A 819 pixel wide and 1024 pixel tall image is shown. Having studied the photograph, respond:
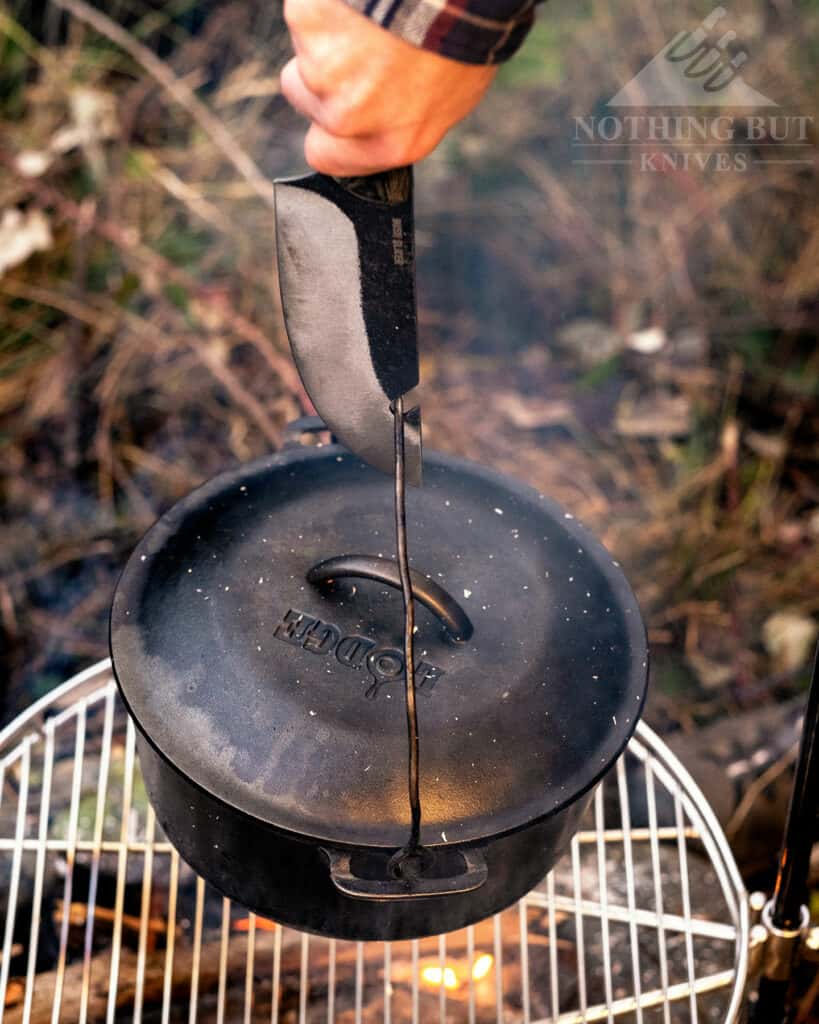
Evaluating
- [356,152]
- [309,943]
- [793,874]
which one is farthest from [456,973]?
[356,152]

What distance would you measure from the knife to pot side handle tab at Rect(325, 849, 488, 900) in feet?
1.18

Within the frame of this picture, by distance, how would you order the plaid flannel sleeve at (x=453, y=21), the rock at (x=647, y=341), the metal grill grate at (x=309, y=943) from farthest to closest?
the rock at (x=647, y=341)
the metal grill grate at (x=309, y=943)
the plaid flannel sleeve at (x=453, y=21)

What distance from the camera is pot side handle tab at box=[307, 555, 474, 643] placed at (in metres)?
0.97

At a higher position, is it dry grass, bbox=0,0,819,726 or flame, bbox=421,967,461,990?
dry grass, bbox=0,0,819,726

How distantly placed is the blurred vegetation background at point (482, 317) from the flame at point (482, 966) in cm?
71

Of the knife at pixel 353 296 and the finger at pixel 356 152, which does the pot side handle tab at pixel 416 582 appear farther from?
the finger at pixel 356 152

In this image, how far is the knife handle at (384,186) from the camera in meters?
0.71

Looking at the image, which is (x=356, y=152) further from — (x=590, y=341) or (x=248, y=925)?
(x=590, y=341)

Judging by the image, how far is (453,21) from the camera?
0.63 m

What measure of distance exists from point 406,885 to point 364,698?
19 centimetres

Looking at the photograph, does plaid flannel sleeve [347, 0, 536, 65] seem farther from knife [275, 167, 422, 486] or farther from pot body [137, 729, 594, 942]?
pot body [137, 729, 594, 942]

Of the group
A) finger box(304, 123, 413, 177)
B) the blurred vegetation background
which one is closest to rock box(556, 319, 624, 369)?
the blurred vegetation background

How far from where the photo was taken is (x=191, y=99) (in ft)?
7.26

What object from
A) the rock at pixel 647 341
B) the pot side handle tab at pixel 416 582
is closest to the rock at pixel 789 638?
the rock at pixel 647 341
